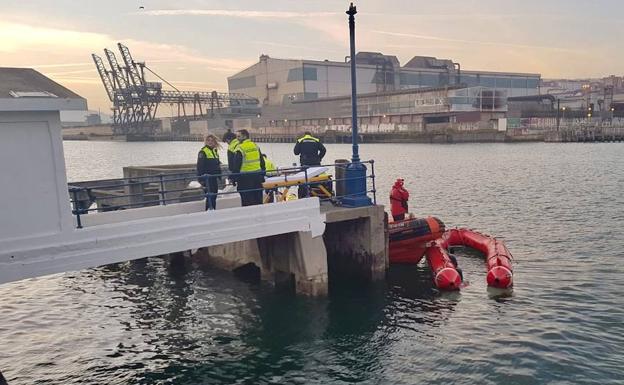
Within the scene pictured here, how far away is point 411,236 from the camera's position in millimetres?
15281

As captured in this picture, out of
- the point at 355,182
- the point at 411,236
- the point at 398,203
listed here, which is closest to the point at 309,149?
the point at 355,182

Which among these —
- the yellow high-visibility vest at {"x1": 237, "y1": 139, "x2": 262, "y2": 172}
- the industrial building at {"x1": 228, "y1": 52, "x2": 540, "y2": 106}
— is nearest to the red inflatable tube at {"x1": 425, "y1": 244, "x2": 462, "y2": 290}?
the yellow high-visibility vest at {"x1": 237, "y1": 139, "x2": 262, "y2": 172}

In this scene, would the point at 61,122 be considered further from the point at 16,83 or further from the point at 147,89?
the point at 147,89

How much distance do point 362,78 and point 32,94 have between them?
124 metres

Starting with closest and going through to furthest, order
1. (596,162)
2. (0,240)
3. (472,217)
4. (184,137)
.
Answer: (0,240) → (472,217) → (596,162) → (184,137)

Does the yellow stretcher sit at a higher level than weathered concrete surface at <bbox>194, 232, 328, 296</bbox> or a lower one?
higher

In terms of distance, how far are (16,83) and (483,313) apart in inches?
438

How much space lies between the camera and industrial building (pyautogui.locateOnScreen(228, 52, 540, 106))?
127312 mm

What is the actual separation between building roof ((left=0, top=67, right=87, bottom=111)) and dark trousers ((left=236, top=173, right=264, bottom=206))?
4406 mm

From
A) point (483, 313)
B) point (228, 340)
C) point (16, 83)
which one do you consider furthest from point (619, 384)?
point (16, 83)

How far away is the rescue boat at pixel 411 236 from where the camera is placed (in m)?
15.1

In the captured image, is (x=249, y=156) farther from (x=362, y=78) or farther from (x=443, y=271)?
(x=362, y=78)

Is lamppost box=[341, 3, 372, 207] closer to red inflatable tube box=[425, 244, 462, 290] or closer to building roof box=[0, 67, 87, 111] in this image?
red inflatable tube box=[425, 244, 462, 290]

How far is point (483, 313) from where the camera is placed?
12109 mm
